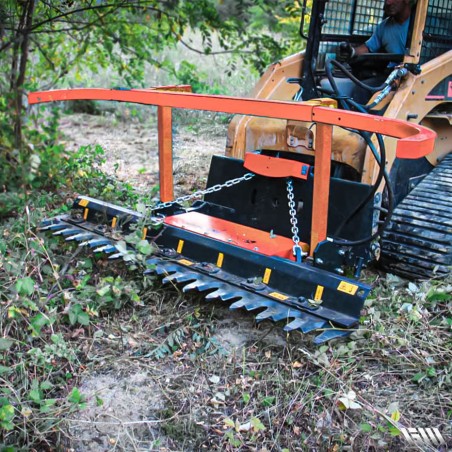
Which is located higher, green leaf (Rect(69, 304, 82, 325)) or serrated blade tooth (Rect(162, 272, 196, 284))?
serrated blade tooth (Rect(162, 272, 196, 284))

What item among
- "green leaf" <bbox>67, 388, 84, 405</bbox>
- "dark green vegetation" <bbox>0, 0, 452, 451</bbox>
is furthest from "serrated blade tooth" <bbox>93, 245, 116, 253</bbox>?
"green leaf" <bbox>67, 388, 84, 405</bbox>

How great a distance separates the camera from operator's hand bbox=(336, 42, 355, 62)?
4.32m

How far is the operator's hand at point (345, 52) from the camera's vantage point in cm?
432

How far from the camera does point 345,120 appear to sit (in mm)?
3043

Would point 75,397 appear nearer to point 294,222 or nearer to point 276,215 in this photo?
point 294,222

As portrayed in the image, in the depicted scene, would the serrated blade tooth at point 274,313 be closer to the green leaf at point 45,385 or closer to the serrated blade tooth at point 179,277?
the serrated blade tooth at point 179,277

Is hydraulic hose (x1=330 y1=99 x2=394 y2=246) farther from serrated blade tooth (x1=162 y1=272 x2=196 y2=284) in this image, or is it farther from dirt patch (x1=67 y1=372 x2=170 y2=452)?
dirt patch (x1=67 y1=372 x2=170 y2=452)

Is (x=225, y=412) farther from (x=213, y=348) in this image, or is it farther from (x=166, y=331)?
(x=166, y=331)

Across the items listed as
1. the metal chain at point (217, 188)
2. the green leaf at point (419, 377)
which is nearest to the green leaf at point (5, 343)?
the metal chain at point (217, 188)

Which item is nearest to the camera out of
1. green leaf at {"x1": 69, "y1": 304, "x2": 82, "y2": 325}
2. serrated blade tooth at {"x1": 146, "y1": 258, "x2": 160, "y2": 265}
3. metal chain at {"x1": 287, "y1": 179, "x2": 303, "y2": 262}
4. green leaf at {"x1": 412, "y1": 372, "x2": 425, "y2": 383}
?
green leaf at {"x1": 412, "y1": 372, "x2": 425, "y2": 383}

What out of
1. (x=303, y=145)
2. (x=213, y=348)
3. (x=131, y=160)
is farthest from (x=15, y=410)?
(x=131, y=160)

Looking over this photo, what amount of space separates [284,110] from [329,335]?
47.1 inches

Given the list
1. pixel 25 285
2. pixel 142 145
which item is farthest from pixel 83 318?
pixel 142 145

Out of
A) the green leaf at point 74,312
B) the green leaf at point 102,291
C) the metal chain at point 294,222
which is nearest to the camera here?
the green leaf at point 74,312
